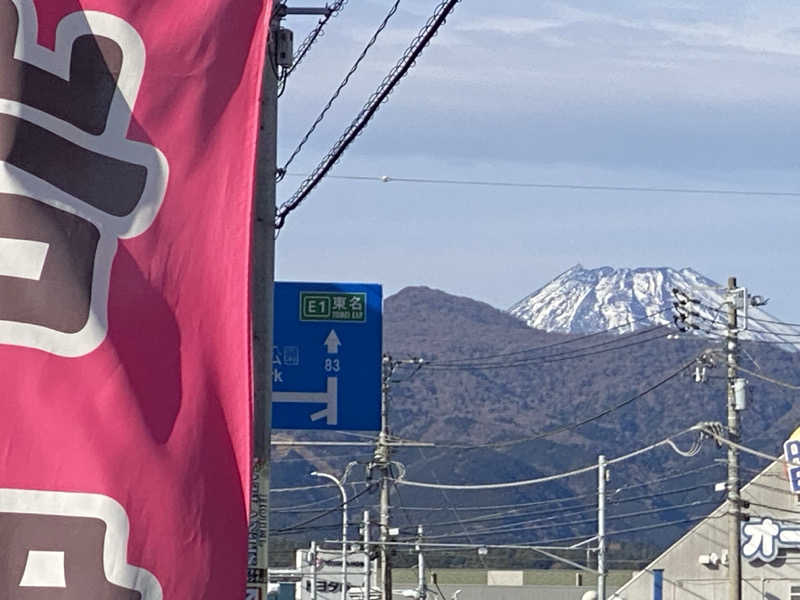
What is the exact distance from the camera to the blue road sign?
16.8m

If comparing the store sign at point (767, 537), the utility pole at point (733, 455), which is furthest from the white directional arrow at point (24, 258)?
the store sign at point (767, 537)

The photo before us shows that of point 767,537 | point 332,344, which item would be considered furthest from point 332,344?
point 767,537

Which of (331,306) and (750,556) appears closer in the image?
(331,306)

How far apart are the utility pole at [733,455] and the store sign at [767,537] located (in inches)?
492

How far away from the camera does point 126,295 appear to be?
803 cm

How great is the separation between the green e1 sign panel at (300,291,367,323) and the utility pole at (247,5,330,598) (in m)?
7.43

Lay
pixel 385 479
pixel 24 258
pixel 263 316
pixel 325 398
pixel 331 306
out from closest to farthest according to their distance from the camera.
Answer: pixel 24 258
pixel 263 316
pixel 325 398
pixel 331 306
pixel 385 479

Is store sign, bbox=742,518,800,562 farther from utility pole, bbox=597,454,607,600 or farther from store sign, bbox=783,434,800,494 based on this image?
utility pole, bbox=597,454,607,600

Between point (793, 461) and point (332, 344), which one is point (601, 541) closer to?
point (793, 461)

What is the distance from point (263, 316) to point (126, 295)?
5.26 ft

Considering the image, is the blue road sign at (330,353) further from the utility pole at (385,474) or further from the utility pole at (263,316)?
the utility pole at (385,474)

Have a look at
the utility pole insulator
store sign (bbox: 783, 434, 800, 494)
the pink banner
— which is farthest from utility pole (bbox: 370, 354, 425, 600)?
the pink banner

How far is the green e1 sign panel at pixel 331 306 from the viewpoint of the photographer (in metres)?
17.1

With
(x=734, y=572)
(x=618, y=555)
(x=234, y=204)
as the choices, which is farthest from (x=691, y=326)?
(x=618, y=555)
